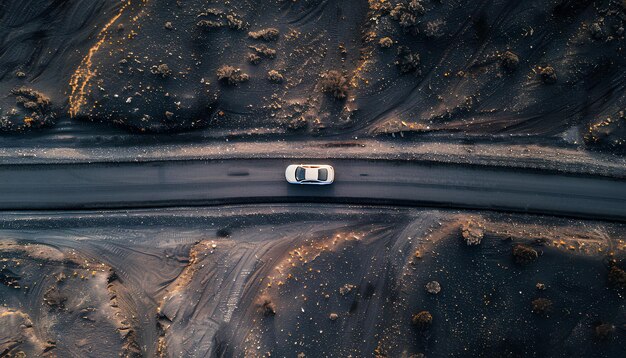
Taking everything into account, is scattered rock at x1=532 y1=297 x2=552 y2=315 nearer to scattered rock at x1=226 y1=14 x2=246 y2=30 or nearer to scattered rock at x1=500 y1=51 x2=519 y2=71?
scattered rock at x1=500 y1=51 x2=519 y2=71

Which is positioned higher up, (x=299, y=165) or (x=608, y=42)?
(x=608, y=42)

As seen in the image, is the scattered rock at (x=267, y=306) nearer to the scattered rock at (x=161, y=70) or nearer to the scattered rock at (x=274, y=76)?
the scattered rock at (x=274, y=76)

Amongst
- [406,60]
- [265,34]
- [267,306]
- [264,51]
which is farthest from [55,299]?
[406,60]

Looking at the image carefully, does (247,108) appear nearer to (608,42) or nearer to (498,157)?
(498,157)

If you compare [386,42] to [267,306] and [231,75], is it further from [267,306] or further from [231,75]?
[267,306]

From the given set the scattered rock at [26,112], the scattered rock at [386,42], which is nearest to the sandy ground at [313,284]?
the scattered rock at [26,112]

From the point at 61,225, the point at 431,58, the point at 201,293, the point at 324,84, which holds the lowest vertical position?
the point at 201,293

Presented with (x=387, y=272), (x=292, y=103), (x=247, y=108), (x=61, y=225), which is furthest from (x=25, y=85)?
(x=387, y=272)
